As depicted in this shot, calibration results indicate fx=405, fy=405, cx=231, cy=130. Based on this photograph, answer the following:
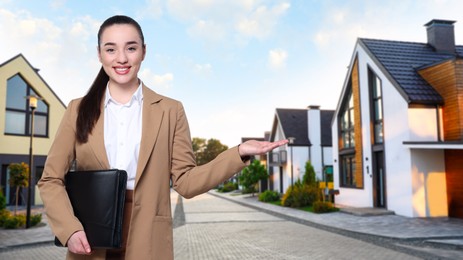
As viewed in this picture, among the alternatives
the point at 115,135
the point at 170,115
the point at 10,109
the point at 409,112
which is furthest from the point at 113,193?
the point at 10,109

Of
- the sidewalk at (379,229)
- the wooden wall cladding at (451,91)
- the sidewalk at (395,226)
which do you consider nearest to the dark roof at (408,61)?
the wooden wall cladding at (451,91)

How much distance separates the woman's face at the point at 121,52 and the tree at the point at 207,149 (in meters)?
96.0

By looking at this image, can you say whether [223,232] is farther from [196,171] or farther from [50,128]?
[50,128]

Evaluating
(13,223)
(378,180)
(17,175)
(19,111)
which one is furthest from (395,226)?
(19,111)

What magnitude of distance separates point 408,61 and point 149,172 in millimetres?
21278

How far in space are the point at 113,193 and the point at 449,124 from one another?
61.9 ft

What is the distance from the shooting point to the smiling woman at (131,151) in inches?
80.0

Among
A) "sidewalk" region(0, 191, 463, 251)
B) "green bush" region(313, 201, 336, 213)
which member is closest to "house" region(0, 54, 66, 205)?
"sidewalk" region(0, 191, 463, 251)

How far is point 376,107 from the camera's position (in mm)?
21250

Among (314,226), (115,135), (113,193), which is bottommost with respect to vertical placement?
(314,226)

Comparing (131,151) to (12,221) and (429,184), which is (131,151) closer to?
(12,221)

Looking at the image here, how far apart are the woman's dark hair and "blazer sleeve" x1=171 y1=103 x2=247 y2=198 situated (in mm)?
450

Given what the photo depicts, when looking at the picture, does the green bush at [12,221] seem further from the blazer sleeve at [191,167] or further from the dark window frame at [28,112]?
the blazer sleeve at [191,167]

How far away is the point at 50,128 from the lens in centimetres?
2677
